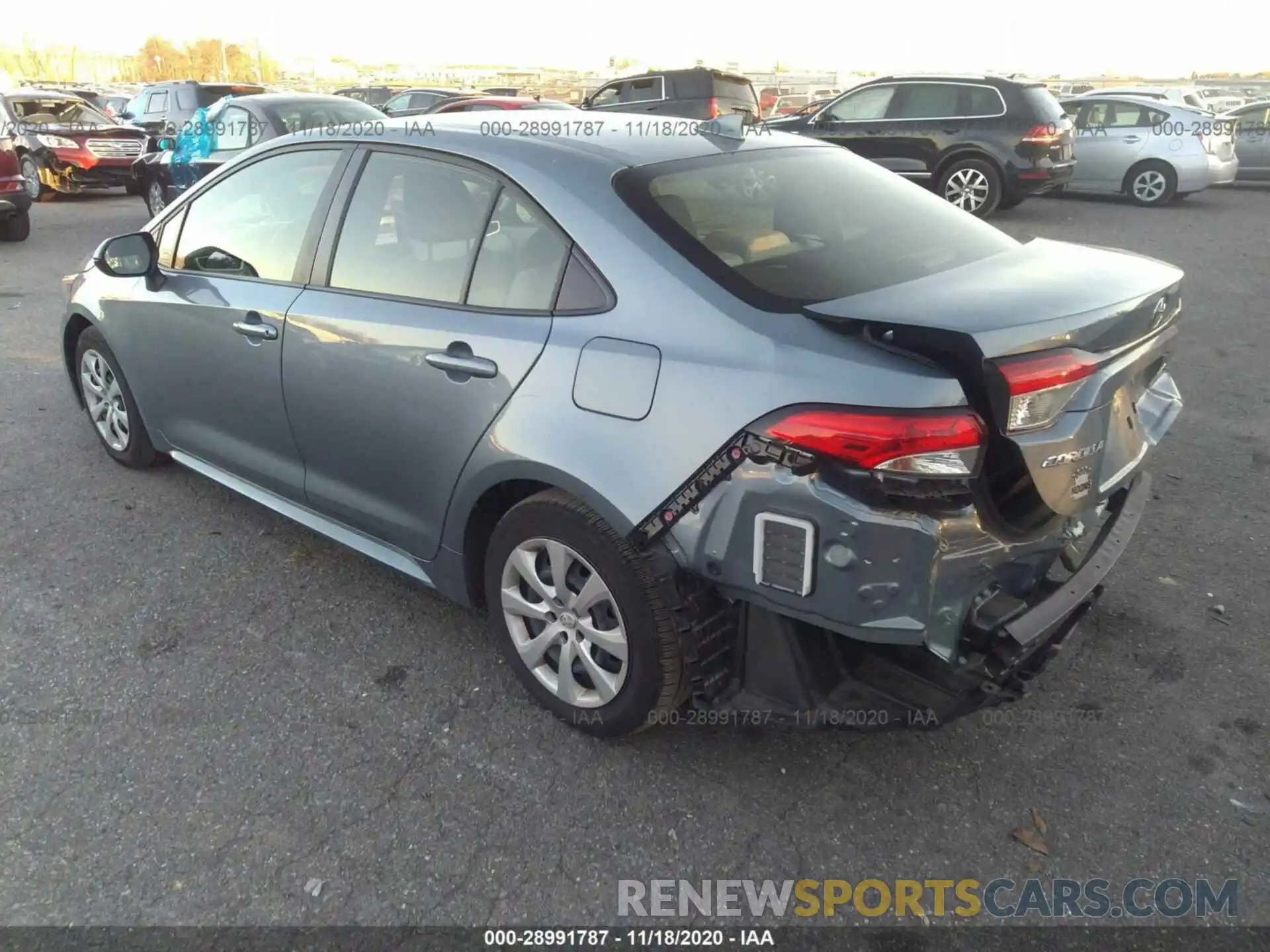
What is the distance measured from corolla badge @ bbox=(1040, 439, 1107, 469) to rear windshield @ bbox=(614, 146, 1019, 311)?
2.10ft

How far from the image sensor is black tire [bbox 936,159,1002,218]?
11.9m

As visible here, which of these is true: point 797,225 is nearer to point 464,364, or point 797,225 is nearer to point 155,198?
point 464,364

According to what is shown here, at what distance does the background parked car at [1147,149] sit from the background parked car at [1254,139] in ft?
5.59

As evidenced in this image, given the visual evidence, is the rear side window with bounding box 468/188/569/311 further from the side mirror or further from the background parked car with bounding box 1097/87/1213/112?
the background parked car with bounding box 1097/87/1213/112

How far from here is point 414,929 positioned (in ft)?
7.29

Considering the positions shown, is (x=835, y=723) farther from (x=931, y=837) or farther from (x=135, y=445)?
(x=135, y=445)

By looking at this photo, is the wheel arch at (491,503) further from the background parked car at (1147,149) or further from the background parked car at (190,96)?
the background parked car at (190,96)

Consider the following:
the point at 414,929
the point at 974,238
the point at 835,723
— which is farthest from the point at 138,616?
the point at 974,238

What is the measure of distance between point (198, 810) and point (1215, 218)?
14.0 m

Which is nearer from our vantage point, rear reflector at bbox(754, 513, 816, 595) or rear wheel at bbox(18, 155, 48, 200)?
rear reflector at bbox(754, 513, 816, 595)

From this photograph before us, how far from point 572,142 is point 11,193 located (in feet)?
34.4

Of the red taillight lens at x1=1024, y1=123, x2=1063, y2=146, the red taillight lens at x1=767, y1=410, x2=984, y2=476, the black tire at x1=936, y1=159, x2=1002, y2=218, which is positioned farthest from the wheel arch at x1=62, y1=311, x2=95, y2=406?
the red taillight lens at x1=1024, y1=123, x2=1063, y2=146

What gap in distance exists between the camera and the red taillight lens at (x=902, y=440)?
206cm

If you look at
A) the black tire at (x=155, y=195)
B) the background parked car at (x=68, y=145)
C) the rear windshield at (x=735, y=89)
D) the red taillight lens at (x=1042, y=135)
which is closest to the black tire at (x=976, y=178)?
the red taillight lens at (x=1042, y=135)
